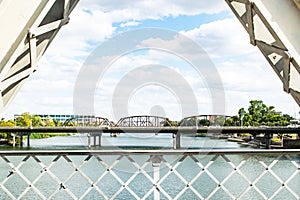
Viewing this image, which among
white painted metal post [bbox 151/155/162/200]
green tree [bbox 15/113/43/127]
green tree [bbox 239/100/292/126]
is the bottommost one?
white painted metal post [bbox 151/155/162/200]

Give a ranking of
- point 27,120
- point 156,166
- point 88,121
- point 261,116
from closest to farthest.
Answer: point 156,166 → point 88,121 → point 261,116 → point 27,120

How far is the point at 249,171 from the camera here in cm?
1650

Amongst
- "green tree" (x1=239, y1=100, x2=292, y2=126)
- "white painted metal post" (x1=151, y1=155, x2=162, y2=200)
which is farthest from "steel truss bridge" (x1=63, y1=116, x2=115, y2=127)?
"green tree" (x1=239, y1=100, x2=292, y2=126)

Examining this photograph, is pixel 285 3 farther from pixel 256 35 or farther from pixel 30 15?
pixel 30 15

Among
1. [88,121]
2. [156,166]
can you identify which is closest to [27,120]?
[88,121]

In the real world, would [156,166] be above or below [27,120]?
below

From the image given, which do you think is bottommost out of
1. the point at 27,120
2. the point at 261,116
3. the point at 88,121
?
the point at 261,116

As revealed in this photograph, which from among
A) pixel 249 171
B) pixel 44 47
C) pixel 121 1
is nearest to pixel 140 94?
pixel 121 1

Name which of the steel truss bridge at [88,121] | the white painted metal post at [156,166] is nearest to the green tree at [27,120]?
the steel truss bridge at [88,121]

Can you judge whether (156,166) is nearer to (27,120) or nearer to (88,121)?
(88,121)

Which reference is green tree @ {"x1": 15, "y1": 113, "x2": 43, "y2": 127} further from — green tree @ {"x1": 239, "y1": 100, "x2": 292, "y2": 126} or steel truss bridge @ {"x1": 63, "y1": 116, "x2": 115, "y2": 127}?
green tree @ {"x1": 239, "y1": 100, "x2": 292, "y2": 126}

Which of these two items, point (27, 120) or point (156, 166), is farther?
point (27, 120)

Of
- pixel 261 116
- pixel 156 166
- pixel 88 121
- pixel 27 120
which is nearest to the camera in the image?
pixel 156 166

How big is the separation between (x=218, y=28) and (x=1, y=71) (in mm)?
6988
